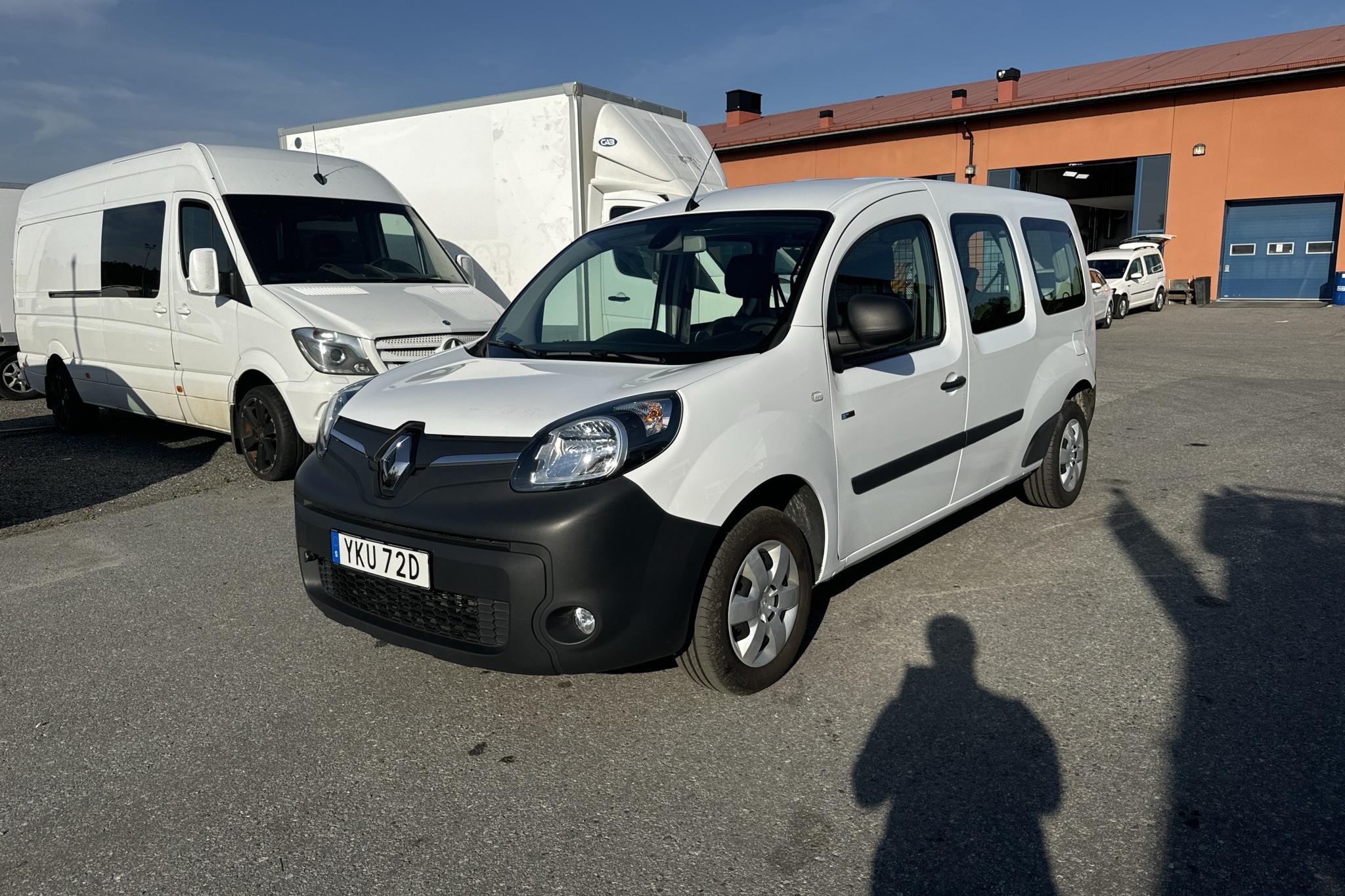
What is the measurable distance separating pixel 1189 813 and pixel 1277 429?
6.74 metres

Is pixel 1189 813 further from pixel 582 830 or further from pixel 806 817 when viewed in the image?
pixel 582 830

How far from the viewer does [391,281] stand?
7.38 meters

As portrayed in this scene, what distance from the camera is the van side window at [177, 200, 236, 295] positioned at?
693cm

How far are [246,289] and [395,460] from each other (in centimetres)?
428

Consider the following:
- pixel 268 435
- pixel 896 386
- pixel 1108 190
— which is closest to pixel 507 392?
pixel 896 386

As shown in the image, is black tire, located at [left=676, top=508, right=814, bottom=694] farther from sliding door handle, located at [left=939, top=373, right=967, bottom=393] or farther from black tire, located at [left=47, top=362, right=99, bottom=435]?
black tire, located at [left=47, top=362, right=99, bottom=435]

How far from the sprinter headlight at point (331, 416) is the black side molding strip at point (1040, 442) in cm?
326

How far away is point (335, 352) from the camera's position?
21.1ft

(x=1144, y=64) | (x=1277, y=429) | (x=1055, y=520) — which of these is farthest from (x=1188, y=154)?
(x=1055, y=520)

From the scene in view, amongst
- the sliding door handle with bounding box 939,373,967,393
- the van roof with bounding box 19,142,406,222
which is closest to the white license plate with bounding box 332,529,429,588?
the sliding door handle with bounding box 939,373,967,393

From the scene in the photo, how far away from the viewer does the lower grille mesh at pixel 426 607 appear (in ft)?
9.73

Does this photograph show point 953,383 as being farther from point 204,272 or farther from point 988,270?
point 204,272

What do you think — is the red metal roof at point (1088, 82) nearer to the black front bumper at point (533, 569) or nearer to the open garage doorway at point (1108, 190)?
the open garage doorway at point (1108, 190)

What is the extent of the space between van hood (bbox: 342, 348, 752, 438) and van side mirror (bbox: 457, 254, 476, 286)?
4.38 meters
